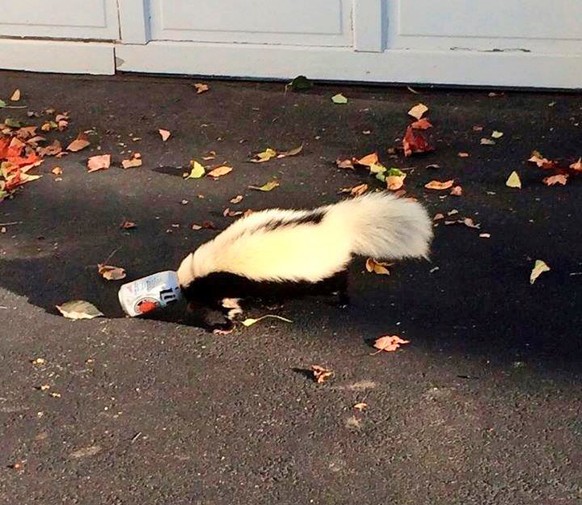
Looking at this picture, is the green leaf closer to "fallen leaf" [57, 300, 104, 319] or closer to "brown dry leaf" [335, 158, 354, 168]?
"brown dry leaf" [335, 158, 354, 168]

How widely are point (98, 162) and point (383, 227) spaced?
2168mm

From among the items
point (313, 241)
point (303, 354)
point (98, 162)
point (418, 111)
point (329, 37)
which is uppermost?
point (329, 37)

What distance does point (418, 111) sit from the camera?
612 cm

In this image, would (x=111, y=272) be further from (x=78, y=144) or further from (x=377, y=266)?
(x=78, y=144)

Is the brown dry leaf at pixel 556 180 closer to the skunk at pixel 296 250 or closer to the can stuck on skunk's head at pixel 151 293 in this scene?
the skunk at pixel 296 250

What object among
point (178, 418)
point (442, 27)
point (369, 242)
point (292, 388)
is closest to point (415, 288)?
point (369, 242)

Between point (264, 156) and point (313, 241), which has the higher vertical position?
point (313, 241)

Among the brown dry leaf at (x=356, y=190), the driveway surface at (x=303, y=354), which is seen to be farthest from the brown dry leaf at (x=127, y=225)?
the brown dry leaf at (x=356, y=190)

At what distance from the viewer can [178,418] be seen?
3457 mm

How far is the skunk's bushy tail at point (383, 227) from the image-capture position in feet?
13.3

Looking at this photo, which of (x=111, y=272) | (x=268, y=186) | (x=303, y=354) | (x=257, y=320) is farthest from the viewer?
(x=268, y=186)

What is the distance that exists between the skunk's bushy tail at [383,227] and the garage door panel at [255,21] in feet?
8.84

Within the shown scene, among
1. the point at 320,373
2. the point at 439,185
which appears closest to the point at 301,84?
the point at 439,185

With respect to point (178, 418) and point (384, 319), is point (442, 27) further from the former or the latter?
point (178, 418)
